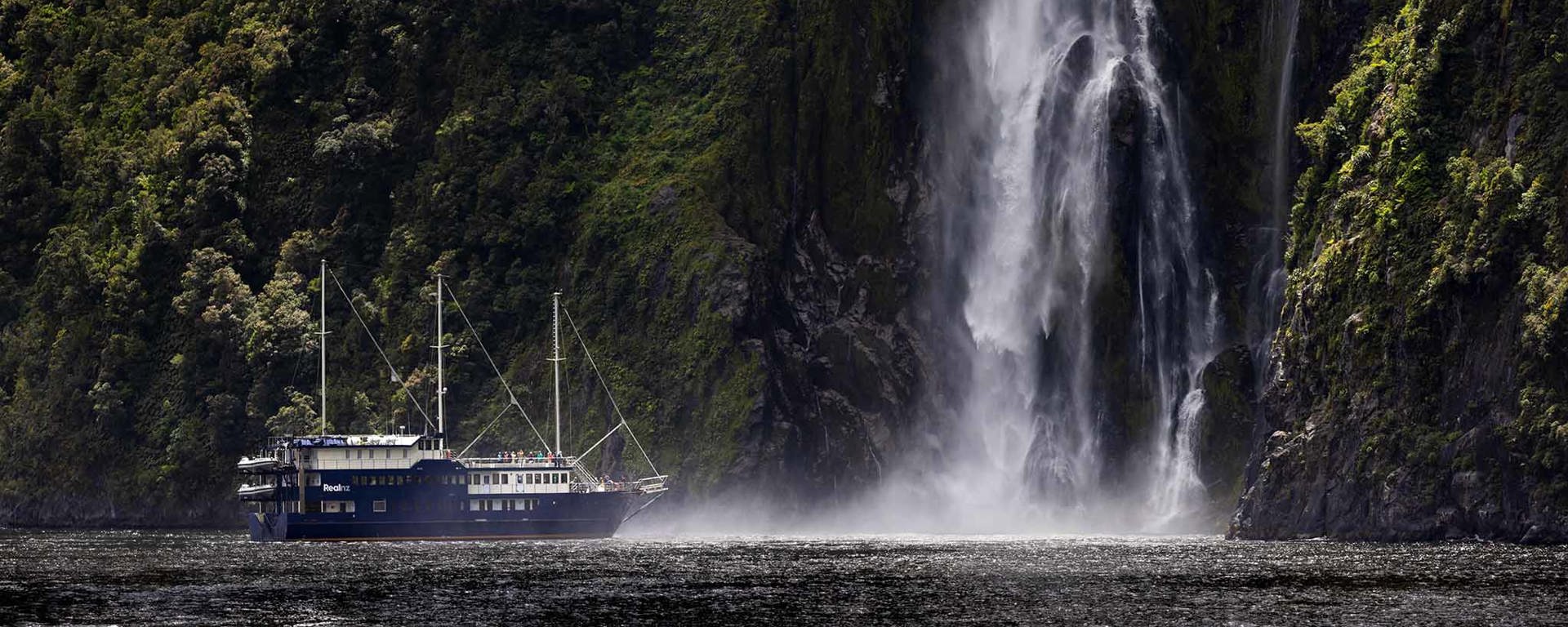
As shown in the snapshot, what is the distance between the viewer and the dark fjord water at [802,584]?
84.9 metres

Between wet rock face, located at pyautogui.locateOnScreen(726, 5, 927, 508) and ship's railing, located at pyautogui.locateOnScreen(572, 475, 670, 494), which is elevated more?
wet rock face, located at pyautogui.locateOnScreen(726, 5, 927, 508)

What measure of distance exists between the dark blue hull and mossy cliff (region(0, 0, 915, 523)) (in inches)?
476

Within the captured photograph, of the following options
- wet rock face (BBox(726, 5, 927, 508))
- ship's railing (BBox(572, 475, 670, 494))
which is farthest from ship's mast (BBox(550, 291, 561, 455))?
wet rock face (BBox(726, 5, 927, 508))

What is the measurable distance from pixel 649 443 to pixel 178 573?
44.6 meters

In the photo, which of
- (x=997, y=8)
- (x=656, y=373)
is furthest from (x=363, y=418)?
(x=997, y=8)

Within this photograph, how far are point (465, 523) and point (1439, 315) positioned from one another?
4625 cm

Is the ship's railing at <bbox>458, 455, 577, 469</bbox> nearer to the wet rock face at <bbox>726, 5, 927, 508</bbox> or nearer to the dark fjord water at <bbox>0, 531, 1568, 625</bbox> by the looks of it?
the dark fjord water at <bbox>0, 531, 1568, 625</bbox>

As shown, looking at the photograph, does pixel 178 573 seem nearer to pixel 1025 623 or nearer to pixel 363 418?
pixel 1025 623

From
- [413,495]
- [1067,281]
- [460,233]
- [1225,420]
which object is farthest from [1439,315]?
[460,233]

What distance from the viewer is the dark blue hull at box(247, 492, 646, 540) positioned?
132 m

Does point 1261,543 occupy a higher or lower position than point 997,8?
lower

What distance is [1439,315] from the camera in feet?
378

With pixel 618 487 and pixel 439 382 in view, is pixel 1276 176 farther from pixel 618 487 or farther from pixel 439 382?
pixel 439 382

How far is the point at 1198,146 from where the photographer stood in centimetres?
14375
